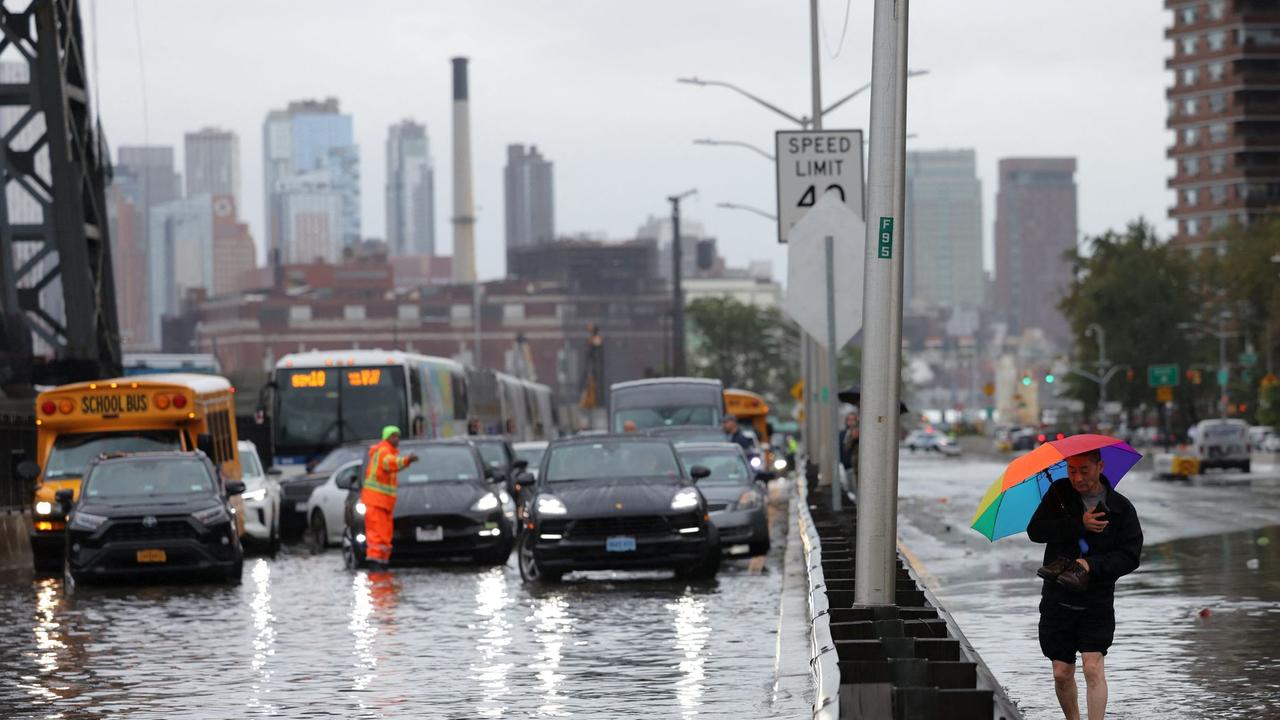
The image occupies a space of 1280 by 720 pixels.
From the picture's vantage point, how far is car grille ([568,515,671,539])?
75.5 feet

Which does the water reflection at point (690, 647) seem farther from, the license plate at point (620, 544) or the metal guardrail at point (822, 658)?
the license plate at point (620, 544)

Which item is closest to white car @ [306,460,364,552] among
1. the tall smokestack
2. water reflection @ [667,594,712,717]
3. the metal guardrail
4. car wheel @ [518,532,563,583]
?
car wheel @ [518,532,563,583]

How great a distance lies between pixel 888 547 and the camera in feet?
41.1

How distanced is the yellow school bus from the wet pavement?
945 centimetres

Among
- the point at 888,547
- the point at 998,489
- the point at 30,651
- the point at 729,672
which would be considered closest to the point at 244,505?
the point at 30,651

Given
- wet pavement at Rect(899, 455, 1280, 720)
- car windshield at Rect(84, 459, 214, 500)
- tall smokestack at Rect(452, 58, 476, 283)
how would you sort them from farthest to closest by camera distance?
tall smokestack at Rect(452, 58, 476, 283) → car windshield at Rect(84, 459, 214, 500) → wet pavement at Rect(899, 455, 1280, 720)

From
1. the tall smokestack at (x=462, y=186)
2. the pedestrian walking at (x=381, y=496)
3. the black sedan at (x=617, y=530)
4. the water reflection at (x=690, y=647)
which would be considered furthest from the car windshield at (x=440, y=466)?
the tall smokestack at (x=462, y=186)

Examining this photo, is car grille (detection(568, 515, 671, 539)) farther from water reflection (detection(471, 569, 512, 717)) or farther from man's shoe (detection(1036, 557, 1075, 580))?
man's shoe (detection(1036, 557, 1075, 580))

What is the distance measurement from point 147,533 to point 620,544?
5.19 meters

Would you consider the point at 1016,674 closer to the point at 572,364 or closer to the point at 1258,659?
the point at 1258,659

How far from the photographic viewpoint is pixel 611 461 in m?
24.8

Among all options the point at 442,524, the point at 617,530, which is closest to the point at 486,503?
the point at 442,524

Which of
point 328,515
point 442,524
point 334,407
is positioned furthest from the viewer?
point 334,407

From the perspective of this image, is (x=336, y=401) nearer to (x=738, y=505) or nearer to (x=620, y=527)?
(x=738, y=505)
